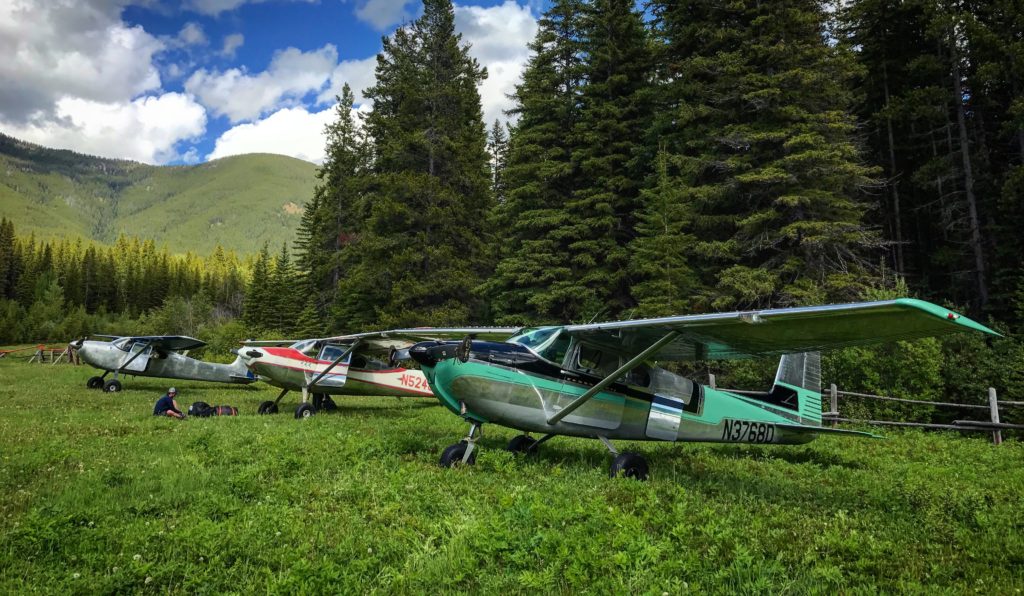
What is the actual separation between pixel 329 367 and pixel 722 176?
57.7ft

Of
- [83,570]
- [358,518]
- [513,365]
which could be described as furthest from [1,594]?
[513,365]

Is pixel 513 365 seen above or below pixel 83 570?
above

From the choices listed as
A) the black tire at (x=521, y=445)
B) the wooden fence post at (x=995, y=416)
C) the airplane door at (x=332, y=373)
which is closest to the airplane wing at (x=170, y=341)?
the airplane door at (x=332, y=373)

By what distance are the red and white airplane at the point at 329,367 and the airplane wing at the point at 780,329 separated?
24.2ft

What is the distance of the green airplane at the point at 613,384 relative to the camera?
6809 millimetres

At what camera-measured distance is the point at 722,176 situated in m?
22.0

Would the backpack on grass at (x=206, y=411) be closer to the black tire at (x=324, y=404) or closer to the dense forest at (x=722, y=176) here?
the black tire at (x=324, y=404)

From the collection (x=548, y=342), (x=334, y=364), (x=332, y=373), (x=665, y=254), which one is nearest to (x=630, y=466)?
(x=548, y=342)

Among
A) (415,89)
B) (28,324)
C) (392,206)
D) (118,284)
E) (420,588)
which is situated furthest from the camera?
(118,284)

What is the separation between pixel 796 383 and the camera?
9.37 metres

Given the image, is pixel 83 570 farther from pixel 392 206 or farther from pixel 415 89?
pixel 415 89

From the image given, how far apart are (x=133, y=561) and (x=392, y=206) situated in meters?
26.2

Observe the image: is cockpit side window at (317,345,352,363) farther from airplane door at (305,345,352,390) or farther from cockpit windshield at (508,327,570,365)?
cockpit windshield at (508,327,570,365)

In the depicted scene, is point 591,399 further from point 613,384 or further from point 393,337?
point 393,337
